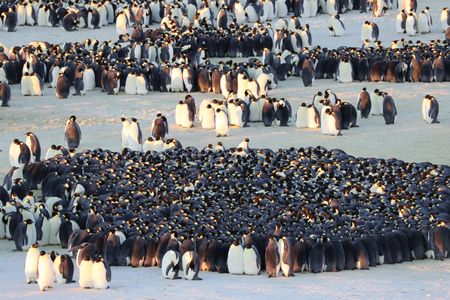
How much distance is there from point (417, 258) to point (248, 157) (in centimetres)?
429

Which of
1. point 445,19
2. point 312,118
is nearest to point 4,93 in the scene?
point 312,118

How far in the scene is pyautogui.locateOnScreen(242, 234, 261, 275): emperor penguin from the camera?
60.8 feet

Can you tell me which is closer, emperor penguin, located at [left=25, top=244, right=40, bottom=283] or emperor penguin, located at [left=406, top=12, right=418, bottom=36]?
emperor penguin, located at [left=25, top=244, right=40, bottom=283]

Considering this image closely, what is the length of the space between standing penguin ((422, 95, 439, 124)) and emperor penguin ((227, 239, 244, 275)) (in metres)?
8.68

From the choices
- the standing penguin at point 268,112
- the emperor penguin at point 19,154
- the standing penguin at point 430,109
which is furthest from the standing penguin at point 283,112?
the emperor penguin at point 19,154

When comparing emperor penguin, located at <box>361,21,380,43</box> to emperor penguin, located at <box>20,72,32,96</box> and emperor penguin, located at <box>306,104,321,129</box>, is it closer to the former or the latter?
emperor penguin, located at <box>306,104,321,129</box>

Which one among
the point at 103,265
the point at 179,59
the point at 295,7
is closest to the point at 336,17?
the point at 295,7

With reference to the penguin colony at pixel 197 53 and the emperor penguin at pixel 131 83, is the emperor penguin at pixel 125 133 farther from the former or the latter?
the emperor penguin at pixel 131 83

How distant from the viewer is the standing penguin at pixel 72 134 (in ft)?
83.3

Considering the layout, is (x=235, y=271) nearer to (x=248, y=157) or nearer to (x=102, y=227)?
(x=102, y=227)

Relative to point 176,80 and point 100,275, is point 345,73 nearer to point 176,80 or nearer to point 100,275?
point 176,80

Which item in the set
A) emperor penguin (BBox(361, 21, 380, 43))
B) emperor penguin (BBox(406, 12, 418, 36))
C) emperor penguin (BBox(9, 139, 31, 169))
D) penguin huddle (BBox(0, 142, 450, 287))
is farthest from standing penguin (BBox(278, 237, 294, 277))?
emperor penguin (BBox(406, 12, 418, 36))

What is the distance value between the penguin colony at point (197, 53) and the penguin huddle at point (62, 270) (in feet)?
36.4

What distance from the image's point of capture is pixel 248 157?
75.3ft
